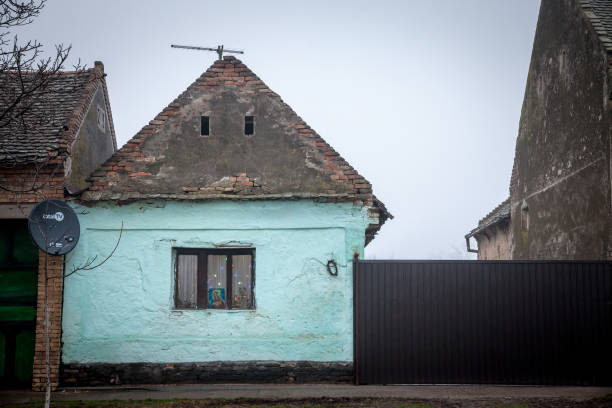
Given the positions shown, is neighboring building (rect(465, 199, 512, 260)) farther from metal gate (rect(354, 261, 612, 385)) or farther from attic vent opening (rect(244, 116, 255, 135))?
attic vent opening (rect(244, 116, 255, 135))

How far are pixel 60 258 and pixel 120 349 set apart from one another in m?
2.08

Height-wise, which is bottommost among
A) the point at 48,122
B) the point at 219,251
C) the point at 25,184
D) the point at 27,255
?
the point at 27,255

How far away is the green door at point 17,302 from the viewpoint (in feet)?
36.2

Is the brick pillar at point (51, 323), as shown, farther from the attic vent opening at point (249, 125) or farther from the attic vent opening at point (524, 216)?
the attic vent opening at point (524, 216)

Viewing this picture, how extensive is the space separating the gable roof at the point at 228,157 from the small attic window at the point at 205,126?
0.31 feet

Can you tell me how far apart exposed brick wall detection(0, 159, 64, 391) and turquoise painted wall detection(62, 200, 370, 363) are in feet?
0.58

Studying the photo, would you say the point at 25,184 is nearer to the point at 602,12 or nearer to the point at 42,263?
the point at 42,263

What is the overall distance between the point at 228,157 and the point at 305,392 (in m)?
4.75

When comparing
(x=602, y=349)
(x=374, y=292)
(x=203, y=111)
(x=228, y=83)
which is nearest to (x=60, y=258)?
(x=203, y=111)

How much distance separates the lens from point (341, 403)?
→ 9.02m

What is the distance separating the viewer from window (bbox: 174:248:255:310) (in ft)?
37.3

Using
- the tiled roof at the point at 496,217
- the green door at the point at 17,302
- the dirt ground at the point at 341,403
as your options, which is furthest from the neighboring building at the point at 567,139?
the green door at the point at 17,302

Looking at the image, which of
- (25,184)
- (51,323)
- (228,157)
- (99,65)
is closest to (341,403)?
(228,157)

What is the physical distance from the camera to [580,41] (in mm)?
13000
